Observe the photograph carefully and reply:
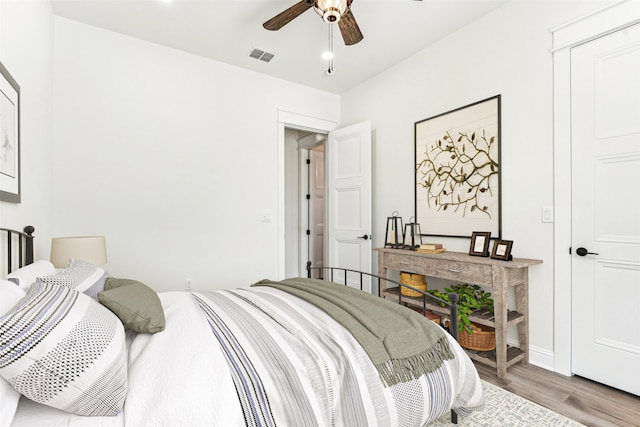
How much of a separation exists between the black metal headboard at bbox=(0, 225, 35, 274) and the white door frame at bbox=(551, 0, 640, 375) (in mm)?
3371

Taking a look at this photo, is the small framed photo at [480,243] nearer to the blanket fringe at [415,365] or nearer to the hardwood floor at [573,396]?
the hardwood floor at [573,396]

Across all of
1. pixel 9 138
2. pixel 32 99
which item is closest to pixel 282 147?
pixel 32 99

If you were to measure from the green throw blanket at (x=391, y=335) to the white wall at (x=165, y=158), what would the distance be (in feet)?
6.63

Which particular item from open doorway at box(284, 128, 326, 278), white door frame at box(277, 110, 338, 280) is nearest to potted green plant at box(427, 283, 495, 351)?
white door frame at box(277, 110, 338, 280)

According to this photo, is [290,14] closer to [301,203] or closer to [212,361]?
[212,361]

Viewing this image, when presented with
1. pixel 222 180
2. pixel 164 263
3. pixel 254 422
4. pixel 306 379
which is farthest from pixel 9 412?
pixel 222 180

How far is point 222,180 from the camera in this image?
3529 mm

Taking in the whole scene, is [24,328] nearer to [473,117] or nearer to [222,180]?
[222,180]

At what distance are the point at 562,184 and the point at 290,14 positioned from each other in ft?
7.44

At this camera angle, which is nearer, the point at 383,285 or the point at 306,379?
the point at 306,379

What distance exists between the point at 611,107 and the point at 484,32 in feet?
4.01

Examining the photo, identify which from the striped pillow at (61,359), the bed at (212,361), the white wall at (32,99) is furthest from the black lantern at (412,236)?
the white wall at (32,99)

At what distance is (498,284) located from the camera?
7.47 feet

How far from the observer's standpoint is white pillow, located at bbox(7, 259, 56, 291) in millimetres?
1303
